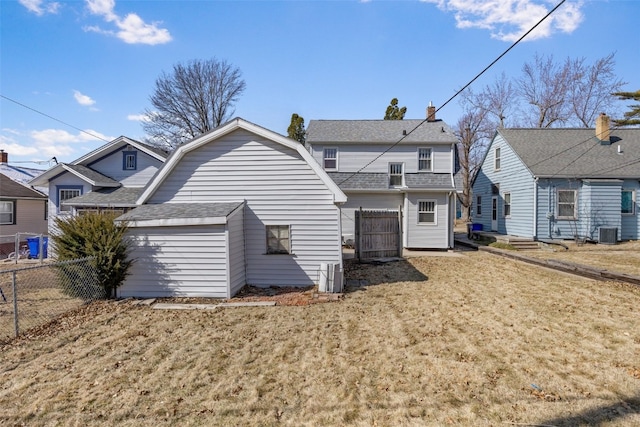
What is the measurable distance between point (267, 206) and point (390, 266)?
5.77m

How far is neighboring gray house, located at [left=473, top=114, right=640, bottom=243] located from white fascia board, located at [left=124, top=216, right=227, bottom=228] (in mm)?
16788

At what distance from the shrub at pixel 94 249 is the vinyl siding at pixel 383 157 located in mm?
12217

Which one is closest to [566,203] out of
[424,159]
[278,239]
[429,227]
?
[429,227]

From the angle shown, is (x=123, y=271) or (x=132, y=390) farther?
(x=123, y=271)

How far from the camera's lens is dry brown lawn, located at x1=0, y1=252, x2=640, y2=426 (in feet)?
12.2

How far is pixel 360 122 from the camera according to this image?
20.9 m

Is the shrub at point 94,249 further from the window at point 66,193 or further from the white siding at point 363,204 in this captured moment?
the white siding at point 363,204

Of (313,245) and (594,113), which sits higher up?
(594,113)

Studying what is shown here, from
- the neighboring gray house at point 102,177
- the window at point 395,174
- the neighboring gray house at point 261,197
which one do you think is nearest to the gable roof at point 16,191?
the neighboring gray house at point 102,177

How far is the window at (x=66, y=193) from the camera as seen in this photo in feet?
57.2

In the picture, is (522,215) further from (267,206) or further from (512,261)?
(267,206)

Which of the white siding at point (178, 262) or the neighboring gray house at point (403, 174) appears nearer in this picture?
the white siding at point (178, 262)

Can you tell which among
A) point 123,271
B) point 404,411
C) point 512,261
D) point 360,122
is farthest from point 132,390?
point 360,122

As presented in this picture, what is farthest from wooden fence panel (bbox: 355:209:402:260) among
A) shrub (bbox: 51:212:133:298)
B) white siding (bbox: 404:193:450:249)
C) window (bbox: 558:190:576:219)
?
window (bbox: 558:190:576:219)
